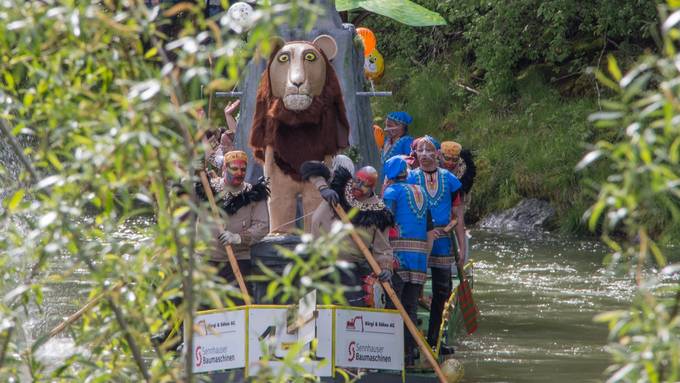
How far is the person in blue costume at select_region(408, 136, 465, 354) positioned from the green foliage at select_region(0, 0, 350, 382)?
5072 mm

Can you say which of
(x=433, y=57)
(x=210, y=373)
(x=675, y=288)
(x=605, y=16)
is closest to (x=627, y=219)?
(x=675, y=288)

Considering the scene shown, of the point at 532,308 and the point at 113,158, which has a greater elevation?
the point at 113,158

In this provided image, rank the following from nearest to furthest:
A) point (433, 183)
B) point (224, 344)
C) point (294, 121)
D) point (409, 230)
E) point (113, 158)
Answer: point (113, 158) → point (224, 344) → point (409, 230) → point (294, 121) → point (433, 183)

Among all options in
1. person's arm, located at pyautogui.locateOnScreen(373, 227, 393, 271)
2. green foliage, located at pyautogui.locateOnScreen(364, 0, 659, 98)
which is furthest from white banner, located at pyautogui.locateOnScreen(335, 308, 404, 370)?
green foliage, located at pyautogui.locateOnScreen(364, 0, 659, 98)

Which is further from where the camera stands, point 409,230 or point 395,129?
point 395,129

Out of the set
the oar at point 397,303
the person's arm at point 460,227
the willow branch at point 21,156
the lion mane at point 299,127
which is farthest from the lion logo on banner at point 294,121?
the willow branch at point 21,156

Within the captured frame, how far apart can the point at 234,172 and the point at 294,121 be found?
73 centimetres

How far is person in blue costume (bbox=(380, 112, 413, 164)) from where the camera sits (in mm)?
11844

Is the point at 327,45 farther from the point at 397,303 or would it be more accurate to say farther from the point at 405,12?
the point at 405,12

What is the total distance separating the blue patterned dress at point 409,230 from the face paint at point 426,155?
0.49 metres

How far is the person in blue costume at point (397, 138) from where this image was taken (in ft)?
38.9

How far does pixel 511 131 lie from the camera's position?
23094 mm

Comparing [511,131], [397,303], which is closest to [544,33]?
[511,131]

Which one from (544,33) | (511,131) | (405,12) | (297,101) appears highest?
(297,101)
